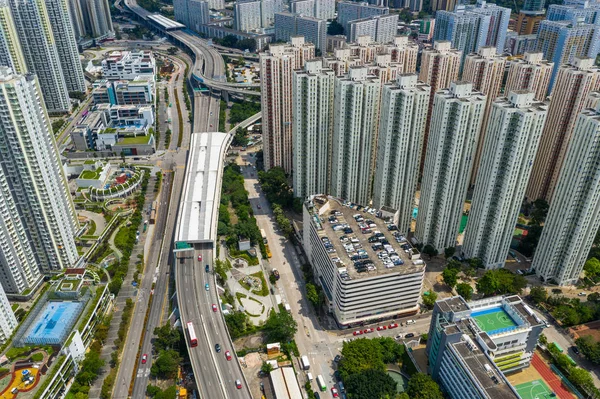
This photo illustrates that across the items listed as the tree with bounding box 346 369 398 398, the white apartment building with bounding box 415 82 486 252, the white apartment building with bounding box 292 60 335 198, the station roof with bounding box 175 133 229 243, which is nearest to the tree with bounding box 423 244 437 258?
the white apartment building with bounding box 415 82 486 252

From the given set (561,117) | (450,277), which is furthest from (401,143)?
(561,117)

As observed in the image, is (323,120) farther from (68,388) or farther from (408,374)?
(68,388)

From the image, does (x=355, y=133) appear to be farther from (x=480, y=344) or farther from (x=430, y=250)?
(x=480, y=344)

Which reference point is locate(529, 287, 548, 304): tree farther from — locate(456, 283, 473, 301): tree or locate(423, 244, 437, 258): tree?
locate(423, 244, 437, 258): tree

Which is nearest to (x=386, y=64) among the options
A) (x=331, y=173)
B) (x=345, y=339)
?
(x=331, y=173)

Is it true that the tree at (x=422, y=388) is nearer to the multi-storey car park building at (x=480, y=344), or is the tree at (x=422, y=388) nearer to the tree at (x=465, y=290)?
the multi-storey car park building at (x=480, y=344)
